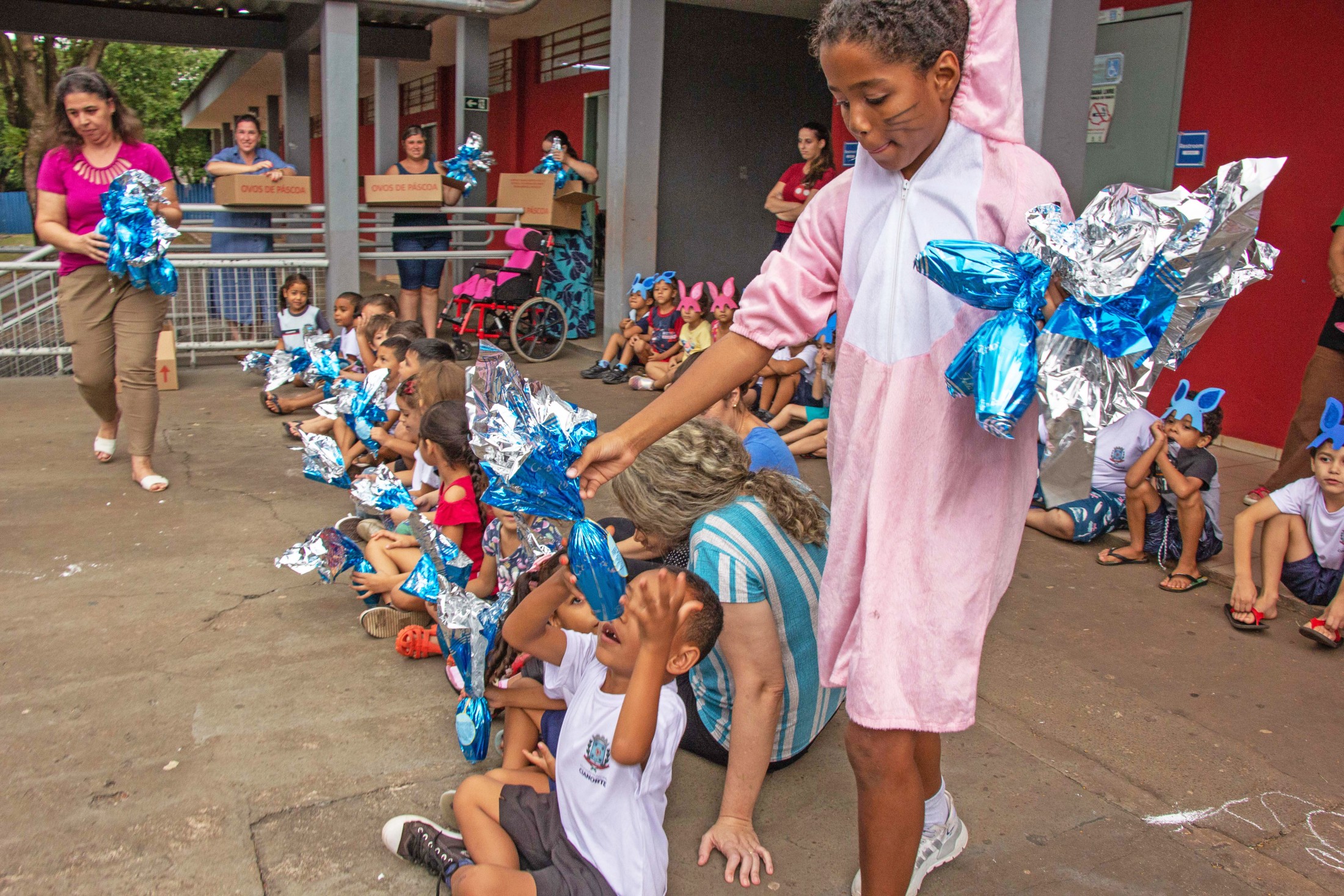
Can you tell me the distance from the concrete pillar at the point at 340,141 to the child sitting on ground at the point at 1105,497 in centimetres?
633

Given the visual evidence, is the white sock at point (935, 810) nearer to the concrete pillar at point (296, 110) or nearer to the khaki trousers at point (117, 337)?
the khaki trousers at point (117, 337)

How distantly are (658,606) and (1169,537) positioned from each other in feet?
10.8

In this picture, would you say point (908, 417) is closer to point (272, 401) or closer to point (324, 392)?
point (324, 392)

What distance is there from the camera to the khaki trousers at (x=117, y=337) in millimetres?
4957

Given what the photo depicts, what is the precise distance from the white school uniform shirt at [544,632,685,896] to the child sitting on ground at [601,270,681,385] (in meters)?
5.95

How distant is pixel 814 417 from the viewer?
6641 millimetres

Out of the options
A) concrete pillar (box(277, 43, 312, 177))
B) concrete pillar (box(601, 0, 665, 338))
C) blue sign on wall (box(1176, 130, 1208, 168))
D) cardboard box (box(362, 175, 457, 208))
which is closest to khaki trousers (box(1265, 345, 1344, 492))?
blue sign on wall (box(1176, 130, 1208, 168))

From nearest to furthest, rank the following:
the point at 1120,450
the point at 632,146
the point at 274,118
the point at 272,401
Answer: the point at 1120,450, the point at 272,401, the point at 632,146, the point at 274,118

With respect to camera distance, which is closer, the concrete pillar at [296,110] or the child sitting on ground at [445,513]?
the child sitting on ground at [445,513]

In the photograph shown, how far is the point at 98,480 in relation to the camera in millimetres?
5266

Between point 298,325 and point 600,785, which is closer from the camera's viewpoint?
point 600,785

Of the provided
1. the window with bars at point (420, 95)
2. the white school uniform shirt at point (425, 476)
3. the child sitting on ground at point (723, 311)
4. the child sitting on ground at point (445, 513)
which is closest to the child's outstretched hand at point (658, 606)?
the child sitting on ground at point (445, 513)

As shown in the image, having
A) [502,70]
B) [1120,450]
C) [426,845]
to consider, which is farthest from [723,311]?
[502,70]

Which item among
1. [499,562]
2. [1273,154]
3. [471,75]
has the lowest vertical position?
[499,562]
